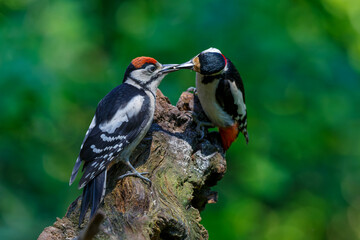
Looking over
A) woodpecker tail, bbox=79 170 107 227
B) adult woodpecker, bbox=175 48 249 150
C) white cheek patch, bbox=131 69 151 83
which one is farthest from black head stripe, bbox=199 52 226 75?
woodpecker tail, bbox=79 170 107 227

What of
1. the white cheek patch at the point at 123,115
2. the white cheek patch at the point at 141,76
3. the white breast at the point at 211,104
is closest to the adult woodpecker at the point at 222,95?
the white breast at the point at 211,104

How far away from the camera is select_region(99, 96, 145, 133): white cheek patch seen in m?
3.16

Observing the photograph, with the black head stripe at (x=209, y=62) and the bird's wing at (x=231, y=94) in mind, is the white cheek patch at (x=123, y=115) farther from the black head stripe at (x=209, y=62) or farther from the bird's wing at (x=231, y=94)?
the bird's wing at (x=231, y=94)

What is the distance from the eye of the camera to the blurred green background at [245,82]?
4.72m

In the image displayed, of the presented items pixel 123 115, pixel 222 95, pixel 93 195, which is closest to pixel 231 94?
pixel 222 95

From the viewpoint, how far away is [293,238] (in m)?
5.75

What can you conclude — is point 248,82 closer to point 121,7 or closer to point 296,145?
point 296,145

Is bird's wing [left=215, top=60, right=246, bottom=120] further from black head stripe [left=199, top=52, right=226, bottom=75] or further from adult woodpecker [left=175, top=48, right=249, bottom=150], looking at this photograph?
black head stripe [left=199, top=52, right=226, bottom=75]

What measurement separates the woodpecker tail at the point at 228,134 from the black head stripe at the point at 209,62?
55cm

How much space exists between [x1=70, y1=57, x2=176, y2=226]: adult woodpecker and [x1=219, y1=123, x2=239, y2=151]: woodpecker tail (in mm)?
730

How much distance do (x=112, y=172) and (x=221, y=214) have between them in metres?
2.12

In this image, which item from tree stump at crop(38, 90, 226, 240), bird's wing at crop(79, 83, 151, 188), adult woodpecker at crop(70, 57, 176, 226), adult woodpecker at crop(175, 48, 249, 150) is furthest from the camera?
adult woodpecker at crop(175, 48, 249, 150)

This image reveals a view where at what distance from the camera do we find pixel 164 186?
2885 mm

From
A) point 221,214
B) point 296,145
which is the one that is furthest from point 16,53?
point 296,145
